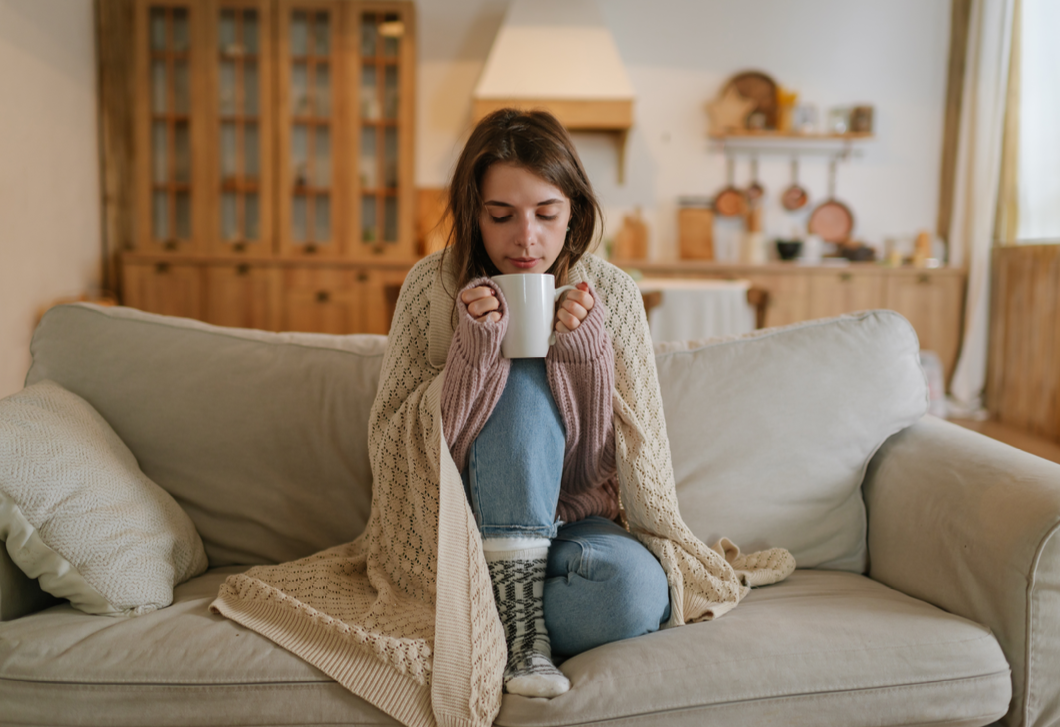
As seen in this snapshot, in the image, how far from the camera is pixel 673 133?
4.57 metres

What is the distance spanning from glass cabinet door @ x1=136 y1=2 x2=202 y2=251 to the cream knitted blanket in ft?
12.0

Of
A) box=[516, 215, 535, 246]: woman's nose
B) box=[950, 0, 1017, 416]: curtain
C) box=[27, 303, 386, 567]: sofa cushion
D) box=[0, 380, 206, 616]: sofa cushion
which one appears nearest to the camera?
box=[0, 380, 206, 616]: sofa cushion

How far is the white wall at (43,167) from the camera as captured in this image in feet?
10.9

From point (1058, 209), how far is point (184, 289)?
4.58 m

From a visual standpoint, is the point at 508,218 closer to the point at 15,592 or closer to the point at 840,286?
the point at 15,592

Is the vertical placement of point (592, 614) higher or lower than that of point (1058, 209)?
lower

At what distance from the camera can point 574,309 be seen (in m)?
1.08

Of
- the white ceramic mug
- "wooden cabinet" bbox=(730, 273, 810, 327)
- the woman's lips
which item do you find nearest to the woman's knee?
the white ceramic mug

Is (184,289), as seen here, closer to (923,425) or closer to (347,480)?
(347,480)

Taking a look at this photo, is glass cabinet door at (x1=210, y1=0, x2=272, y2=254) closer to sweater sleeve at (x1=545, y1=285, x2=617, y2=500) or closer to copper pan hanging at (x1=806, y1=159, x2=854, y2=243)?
copper pan hanging at (x1=806, y1=159, x2=854, y2=243)

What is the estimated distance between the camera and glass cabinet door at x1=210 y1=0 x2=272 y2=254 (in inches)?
168

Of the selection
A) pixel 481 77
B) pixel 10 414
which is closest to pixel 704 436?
pixel 10 414

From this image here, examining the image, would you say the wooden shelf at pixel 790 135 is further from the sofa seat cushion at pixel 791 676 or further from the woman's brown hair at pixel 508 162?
the sofa seat cushion at pixel 791 676

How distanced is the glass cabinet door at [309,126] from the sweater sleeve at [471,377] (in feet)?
11.6
